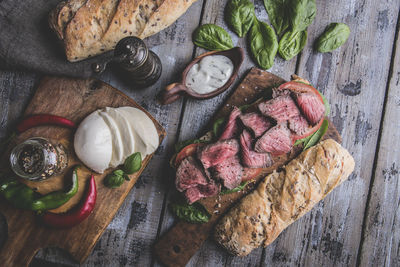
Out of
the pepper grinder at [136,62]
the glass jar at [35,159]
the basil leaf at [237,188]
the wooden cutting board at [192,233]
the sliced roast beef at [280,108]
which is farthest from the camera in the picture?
the wooden cutting board at [192,233]

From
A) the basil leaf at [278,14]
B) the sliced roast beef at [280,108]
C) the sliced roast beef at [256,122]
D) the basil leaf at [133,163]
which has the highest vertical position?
the basil leaf at [278,14]

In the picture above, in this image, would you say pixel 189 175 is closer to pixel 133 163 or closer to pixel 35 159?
pixel 133 163

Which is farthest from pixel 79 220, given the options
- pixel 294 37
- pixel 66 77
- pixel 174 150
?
pixel 294 37

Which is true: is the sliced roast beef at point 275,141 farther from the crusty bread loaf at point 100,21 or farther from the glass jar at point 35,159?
the glass jar at point 35,159

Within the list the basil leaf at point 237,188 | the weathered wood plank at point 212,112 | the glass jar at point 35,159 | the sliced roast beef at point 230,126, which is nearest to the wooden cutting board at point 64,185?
the glass jar at point 35,159

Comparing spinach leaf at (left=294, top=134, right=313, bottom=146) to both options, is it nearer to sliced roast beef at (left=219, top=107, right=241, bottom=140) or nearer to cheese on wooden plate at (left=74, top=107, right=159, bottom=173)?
sliced roast beef at (left=219, top=107, right=241, bottom=140)

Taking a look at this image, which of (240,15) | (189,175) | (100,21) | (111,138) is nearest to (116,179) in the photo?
(111,138)
